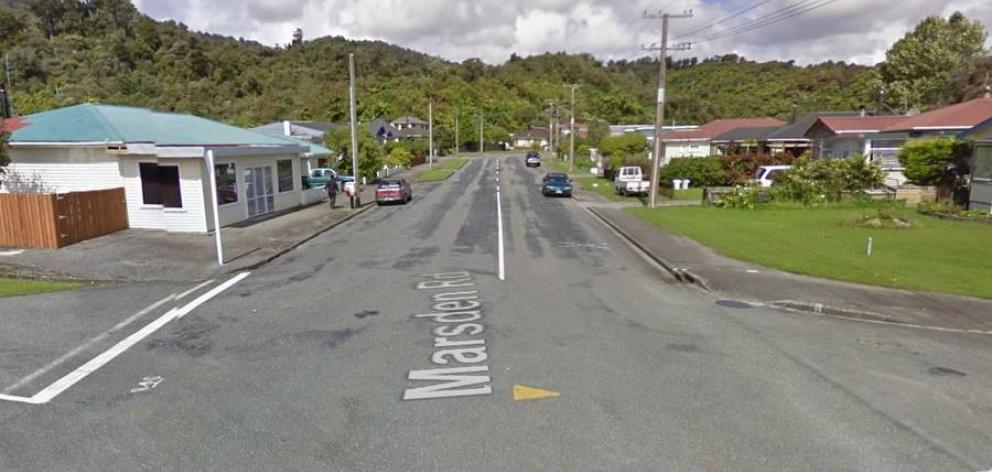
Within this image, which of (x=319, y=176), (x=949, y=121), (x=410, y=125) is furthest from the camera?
(x=410, y=125)

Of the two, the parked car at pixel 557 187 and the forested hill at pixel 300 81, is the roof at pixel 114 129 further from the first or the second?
the forested hill at pixel 300 81

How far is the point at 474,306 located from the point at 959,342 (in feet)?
22.5

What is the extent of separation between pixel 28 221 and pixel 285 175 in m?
11.1

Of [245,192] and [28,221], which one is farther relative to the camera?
[245,192]

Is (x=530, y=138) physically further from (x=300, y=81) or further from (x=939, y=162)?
(x=939, y=162)

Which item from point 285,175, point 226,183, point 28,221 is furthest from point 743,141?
point 28,221

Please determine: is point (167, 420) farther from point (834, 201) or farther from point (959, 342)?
point (834, 201)

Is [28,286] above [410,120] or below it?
below

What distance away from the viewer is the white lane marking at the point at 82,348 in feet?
20.6

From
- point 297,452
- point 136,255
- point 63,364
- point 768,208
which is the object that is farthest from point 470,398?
point 768,208

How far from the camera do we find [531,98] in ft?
480

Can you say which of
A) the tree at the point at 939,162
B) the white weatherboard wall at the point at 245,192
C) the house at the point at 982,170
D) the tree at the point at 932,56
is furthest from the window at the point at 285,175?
the tree at the point at 932,56

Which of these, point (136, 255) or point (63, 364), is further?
point (136, 255)

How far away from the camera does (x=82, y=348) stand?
24.6ft
